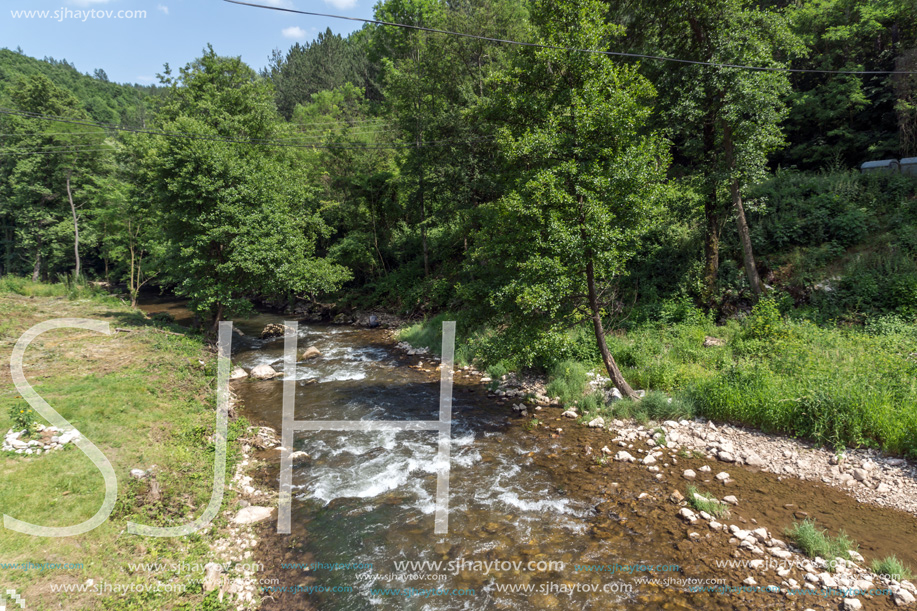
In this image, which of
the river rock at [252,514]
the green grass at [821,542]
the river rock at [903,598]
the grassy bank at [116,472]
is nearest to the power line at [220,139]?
the grassy bank at [116,472]

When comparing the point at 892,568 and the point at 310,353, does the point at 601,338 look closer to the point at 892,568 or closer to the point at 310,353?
the point at 892,568

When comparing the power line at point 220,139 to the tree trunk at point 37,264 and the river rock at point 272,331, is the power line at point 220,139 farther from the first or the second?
the tree trunk at point 37,264

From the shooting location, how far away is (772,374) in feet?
29.5

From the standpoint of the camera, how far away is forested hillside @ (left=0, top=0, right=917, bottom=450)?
30.8 feet

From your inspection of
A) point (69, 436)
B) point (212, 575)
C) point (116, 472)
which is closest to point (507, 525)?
point (212, 575)

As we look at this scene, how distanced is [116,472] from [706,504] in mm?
9330

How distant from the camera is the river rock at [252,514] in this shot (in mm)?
6523

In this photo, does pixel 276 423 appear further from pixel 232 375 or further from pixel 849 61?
pixel 849 61

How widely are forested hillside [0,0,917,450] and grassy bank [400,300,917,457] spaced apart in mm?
151

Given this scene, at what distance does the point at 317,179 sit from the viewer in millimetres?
27797

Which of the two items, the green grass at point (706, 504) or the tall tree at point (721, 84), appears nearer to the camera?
the green grass at point (706, 504)

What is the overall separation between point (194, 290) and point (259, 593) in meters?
14.4

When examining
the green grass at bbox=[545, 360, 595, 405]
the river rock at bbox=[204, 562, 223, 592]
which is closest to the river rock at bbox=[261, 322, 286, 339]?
the green grass at bbox=[545, 360, 595, 405]

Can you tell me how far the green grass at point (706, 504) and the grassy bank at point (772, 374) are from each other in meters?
2.61
